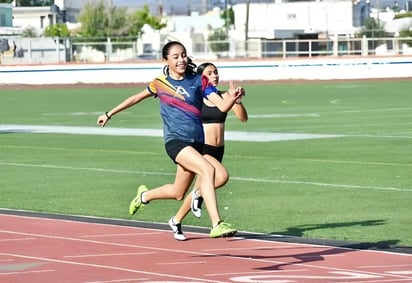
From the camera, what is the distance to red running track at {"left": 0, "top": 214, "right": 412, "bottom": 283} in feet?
35.3

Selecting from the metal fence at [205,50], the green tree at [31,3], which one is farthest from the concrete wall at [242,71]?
the green tree at [31,3]

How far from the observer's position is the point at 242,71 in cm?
6247

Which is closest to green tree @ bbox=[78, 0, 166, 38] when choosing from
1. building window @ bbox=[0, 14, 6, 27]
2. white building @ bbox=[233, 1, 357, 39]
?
building window @ bbox=[0, 14, 6, 27]

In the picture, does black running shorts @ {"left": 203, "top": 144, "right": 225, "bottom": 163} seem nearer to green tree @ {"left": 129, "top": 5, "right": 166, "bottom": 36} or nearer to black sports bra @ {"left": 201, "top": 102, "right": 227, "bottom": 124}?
black sports bra @ {"left": 201, "top": 102, "right": 227, "bottom": 124}

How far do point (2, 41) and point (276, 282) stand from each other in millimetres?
74836

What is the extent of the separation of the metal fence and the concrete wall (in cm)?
906

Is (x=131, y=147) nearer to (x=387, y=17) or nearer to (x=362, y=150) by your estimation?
(x=362, y=150)

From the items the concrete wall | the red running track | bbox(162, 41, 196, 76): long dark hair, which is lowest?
the concrete wall

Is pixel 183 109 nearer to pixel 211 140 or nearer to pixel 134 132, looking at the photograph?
A: pixel 211 140

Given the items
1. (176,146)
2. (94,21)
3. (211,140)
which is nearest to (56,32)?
(94,21)

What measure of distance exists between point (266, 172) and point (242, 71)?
42392mm

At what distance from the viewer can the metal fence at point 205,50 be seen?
74812mm

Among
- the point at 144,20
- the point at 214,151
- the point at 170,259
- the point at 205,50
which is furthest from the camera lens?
the point at 144,20

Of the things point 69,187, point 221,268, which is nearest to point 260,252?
point 221,268
